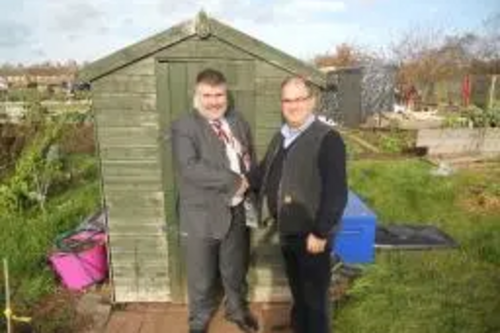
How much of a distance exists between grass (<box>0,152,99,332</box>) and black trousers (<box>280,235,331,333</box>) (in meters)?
2.35

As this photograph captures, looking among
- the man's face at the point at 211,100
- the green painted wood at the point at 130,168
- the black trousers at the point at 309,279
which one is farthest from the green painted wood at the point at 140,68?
the black trousers at the point at 309,279

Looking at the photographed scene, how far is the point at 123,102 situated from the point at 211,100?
1241mm

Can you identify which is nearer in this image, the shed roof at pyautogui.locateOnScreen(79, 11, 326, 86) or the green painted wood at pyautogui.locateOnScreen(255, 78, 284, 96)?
the shed roof at pyautogui.locateOnScreen(79, 11, 326, 86)

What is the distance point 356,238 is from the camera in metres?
6.12

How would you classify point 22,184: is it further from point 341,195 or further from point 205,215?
point 341,195

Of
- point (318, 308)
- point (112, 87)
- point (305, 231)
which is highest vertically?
point (112, 87)

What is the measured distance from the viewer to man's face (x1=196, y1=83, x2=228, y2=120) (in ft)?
13.0

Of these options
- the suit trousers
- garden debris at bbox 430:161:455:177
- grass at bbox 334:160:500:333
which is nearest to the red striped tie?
the suit trousers

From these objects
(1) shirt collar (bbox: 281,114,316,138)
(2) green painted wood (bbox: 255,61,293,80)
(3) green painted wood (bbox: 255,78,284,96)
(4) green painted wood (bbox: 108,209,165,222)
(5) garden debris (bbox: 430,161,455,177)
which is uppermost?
(2) green painted wood (bbox: 255,61,293,80)

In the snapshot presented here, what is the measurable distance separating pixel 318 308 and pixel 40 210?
18.1 feet

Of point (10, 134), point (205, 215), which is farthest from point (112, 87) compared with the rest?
point (10, 134)

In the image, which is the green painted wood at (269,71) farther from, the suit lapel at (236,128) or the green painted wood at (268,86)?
the suit lapel at (236,128)

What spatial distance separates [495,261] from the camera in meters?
6.12

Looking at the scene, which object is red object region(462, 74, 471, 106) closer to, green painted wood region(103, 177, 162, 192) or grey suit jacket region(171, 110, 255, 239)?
green painted wood region(103, 177, 162, 192)
